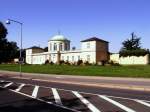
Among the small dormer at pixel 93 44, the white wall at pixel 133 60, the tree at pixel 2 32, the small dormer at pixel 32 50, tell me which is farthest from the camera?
the small dormer at pixel 32 50

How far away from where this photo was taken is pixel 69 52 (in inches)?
4151

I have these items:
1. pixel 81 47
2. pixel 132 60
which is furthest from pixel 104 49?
pixel 132 60

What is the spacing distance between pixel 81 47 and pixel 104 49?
6.96 m

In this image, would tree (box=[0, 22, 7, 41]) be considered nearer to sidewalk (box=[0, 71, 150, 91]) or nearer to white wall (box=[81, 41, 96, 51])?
white wall (box=[81, 41, 96, 51])

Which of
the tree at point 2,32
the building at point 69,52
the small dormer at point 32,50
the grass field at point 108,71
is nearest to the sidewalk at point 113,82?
the grass field at point 108,71

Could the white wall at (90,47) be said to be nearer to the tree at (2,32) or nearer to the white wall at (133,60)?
the white wall at (133,60)

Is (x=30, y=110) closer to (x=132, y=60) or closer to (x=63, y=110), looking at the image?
(x=63, y=110)

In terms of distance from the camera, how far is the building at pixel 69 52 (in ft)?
323

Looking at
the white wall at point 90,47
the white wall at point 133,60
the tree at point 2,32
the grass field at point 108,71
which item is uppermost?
the tree at point 2,32

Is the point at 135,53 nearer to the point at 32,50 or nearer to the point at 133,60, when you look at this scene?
the point at 133,60

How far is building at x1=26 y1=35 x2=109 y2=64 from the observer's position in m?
98.6

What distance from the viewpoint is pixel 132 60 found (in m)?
86.2

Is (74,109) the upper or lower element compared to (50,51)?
lower

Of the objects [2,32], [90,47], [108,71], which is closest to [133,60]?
[90,47]
